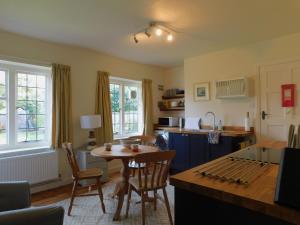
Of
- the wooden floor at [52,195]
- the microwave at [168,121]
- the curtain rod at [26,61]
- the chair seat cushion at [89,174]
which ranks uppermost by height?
the curtain rod at [26,61]

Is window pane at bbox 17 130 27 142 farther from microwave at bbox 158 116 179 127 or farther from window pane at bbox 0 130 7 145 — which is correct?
microwave at bbox 158 116 179 127

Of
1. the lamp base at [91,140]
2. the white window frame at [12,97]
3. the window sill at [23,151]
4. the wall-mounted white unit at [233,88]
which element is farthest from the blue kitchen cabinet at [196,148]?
the white window frame at [12,97]

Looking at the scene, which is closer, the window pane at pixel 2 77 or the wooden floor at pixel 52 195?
the wooden floor at pixel 52 195

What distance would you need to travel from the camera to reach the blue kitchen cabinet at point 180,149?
13.6 ft

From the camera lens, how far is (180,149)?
4.24 metres

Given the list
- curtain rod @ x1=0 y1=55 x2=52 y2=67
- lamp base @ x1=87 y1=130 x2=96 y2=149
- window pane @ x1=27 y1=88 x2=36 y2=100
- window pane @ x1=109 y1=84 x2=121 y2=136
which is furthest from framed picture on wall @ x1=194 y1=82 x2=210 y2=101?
window pane @ x1=27 y1=88 x2=36 y2=100

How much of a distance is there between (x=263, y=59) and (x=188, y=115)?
1880mm

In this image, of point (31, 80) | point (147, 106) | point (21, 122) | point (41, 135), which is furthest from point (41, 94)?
point (147, 106)

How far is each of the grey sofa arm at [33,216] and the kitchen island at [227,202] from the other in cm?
76

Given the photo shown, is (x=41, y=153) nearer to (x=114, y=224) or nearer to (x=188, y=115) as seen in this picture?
(x=114, y=224)

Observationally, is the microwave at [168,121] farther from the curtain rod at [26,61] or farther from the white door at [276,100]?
the curtain rod at [26,61]

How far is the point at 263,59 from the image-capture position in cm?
374

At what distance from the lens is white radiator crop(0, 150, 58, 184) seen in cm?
309

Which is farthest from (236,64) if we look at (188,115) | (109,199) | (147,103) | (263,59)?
(109,199)
